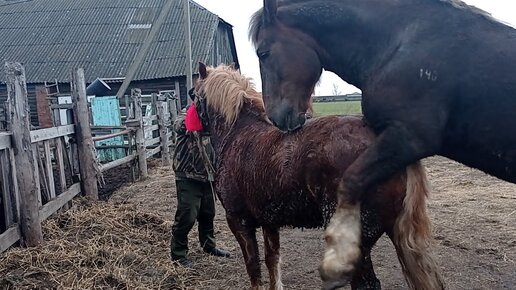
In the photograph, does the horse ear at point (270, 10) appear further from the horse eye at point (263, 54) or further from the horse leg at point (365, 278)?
the horse leg at point (365, 278)

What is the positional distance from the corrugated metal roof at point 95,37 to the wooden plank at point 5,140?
15.8 meters

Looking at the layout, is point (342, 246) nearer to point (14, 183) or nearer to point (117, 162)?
point (14, 183)

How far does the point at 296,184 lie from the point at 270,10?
1103mm

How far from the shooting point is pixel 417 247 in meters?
3.02

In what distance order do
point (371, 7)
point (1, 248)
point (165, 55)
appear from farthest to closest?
point (165, 55) → point (1, 248) → point (371, 7)

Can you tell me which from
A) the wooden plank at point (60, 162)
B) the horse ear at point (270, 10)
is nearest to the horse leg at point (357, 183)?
the horse ear at point (270, 10)

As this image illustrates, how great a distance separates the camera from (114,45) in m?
23.0

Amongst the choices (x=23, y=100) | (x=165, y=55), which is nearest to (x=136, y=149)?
(x=23, y=100)

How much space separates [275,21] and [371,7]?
52 centimetres

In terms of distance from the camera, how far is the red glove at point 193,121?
177 inches

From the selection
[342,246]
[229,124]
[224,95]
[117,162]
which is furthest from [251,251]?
[117,162]

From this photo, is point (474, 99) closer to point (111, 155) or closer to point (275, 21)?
point (275, 21)

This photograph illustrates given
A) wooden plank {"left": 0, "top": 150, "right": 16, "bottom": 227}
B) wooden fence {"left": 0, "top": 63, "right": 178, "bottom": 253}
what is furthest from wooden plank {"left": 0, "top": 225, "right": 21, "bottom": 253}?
wooden plank {"left": 0, "top": 150, "right": 16, "bottom": 227}

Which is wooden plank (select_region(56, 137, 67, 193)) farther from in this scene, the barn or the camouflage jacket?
the barn
